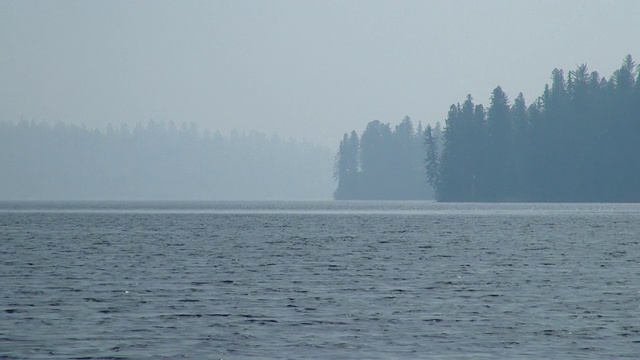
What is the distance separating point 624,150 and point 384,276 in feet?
479

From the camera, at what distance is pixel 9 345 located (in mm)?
25891

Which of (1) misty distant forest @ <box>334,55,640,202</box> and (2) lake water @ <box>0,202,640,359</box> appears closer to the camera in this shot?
(2) lake water @ <box>0,202,640,359</box>

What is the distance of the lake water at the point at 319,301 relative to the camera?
26250 millimetres

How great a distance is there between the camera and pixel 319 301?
117 feet

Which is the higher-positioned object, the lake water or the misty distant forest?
the misty distant forest

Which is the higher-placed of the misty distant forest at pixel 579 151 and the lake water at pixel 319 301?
the misty distant forest at pixel 579 151

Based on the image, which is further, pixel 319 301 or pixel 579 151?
pixel 579 151

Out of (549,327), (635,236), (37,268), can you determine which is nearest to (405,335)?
(549,327)

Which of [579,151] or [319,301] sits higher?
[579,151]

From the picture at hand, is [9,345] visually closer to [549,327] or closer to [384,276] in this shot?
[549,327]

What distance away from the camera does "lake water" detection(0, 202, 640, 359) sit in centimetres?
2625

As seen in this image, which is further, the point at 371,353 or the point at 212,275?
the point at 212,275

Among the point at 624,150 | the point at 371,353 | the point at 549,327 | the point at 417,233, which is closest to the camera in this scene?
the point at 371,353

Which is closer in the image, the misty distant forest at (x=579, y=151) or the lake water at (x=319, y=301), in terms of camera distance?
the lake water at (x=319, y=301)
